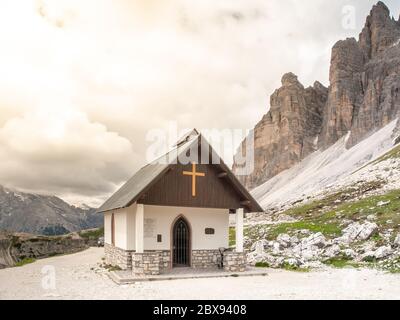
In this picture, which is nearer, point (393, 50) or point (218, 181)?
point (218, 181)

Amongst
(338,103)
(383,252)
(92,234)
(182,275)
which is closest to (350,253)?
(383,252)

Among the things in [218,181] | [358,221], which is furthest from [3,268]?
[358,221]

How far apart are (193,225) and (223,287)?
646cm

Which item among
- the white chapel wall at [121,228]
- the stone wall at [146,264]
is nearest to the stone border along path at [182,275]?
the stone wall at [146,264]

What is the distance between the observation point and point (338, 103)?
144000mm

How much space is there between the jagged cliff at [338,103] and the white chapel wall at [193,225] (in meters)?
109

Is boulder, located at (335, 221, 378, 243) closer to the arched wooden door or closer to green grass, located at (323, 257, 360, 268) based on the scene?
green grass, located at (323, 257, 360, 268)

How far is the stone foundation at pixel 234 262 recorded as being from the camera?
66.5ft

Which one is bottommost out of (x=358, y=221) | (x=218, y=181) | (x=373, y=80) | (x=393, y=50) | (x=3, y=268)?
(x=3, y=268)

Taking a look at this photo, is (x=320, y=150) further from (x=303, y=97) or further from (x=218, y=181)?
(x=218, y=181)

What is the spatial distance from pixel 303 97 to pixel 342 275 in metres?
150

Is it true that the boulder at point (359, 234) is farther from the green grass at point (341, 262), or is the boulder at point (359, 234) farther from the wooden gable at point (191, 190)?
the wooden gable at point (191, 190)

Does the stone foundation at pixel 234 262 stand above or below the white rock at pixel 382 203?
below

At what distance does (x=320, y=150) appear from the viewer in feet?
473
